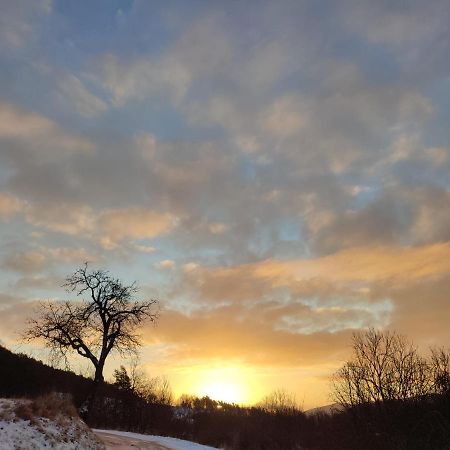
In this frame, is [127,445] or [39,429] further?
[127,445]

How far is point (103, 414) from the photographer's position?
2122 inches

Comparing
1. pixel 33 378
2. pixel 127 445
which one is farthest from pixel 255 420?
pixel 127 445

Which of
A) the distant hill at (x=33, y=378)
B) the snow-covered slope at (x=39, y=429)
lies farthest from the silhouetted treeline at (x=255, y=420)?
the snow-covered slope at (x=39, y=429)

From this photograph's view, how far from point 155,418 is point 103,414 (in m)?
6.24

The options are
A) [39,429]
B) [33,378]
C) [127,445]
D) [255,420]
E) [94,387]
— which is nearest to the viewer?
[39,429]

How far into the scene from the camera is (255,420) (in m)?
68.9

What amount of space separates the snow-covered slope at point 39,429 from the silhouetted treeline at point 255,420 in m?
9.88

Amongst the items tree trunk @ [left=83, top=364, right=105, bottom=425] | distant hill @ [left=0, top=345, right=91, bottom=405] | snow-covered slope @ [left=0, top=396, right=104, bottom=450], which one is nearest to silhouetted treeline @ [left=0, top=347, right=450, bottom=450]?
distant hill @ [left=0, top=345, right=91, bottom=405]

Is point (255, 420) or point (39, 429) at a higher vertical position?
point (255, 420)

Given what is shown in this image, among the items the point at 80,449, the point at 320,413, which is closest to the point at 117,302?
the point at 80,449

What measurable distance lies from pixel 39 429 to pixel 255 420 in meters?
55.4

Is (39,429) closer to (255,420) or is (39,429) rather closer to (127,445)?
(127,445)

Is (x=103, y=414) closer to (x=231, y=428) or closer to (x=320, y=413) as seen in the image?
(x=231, y=428)

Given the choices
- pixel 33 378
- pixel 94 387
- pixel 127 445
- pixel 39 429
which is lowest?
pixel 39 429
